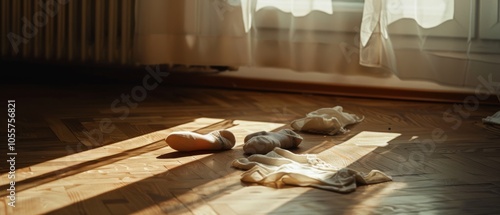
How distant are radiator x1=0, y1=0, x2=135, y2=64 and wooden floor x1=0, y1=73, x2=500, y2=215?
4.8 inches

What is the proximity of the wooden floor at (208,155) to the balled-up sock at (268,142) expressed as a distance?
0.07 feet

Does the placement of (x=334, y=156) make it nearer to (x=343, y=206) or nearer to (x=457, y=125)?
(x=343, y=206)

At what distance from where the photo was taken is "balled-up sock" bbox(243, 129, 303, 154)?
134cm

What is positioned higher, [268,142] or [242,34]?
[242,34]

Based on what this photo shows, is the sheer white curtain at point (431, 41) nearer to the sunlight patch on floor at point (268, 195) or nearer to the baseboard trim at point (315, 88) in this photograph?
the baseboard trim at point (315, 88)

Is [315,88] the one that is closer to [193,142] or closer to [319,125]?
[319,125]

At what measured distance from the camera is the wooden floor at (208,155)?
1024mm

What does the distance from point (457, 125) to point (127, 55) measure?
97 centimetres

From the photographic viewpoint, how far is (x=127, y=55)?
2193mm

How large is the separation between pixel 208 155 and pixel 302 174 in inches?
9.8

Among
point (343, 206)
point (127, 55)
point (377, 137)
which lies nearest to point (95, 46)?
point (127, 55)

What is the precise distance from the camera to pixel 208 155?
1.33 metres

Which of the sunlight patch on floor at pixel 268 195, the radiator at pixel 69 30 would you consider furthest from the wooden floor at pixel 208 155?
the radiator at pixel 69 30

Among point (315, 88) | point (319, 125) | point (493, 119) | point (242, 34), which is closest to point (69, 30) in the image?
point (242, 34)
